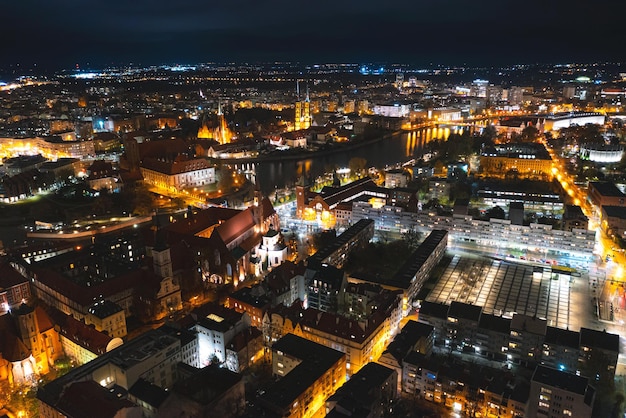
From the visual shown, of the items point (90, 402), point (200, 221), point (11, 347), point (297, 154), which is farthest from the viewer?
point (297, 154)

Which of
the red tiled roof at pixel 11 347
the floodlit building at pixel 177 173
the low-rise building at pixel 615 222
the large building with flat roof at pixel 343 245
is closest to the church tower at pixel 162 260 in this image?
the red tiled roof at pixel 11 347

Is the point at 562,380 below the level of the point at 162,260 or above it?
below

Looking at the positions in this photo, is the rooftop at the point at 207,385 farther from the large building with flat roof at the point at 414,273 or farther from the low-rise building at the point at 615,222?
the low-rise building at the point at 615,222

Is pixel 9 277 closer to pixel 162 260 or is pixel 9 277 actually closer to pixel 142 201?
pixel 162 260

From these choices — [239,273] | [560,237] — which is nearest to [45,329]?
[239,273]

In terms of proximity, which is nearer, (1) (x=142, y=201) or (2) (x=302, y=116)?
(1) (x=142, y=201)

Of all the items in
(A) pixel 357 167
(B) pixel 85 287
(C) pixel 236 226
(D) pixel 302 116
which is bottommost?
(B) pixel 85 287

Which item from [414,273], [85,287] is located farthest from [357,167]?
[85,287]

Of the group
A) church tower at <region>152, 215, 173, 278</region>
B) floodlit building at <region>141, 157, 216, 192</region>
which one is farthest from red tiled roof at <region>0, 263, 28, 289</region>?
floodlit building at <region>141, 157, 216, 192</region>

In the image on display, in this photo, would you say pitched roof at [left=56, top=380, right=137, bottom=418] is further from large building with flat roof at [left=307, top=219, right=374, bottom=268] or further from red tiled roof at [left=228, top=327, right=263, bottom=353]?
large building with flat roof at [left=307, top=219, right=374, bottom=268]
